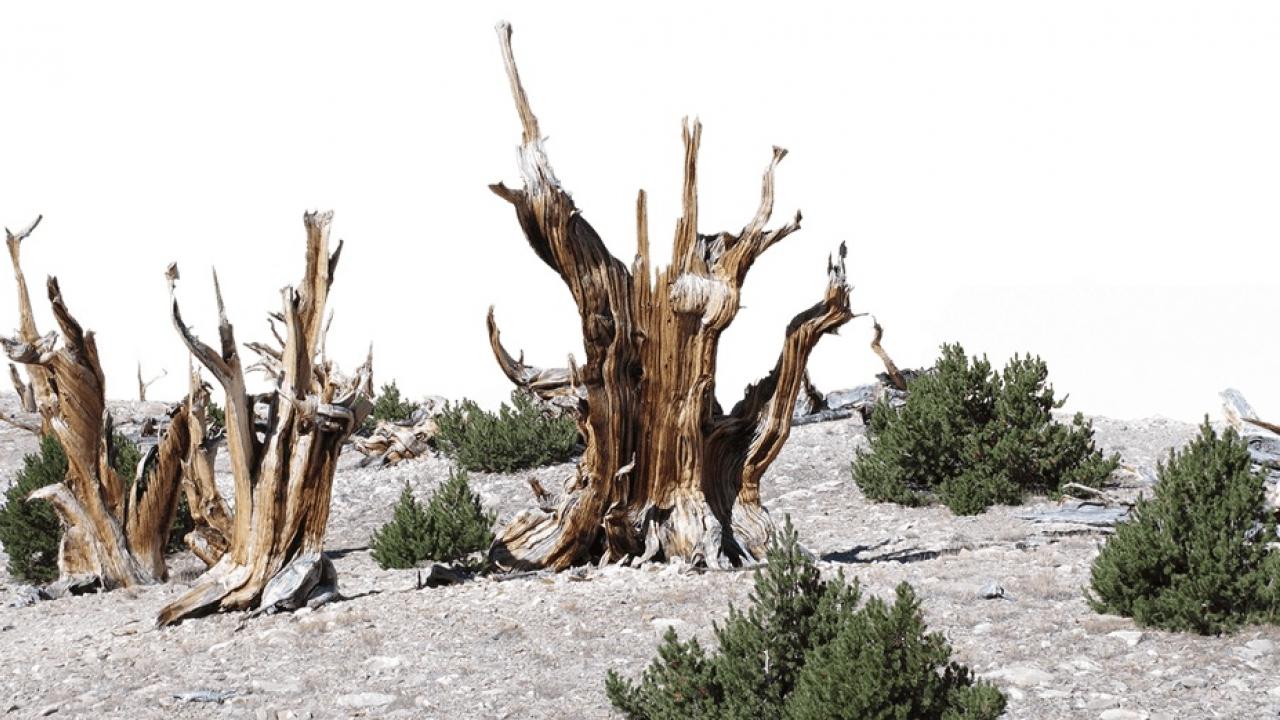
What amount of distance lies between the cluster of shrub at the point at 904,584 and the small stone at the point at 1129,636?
17 centimetres

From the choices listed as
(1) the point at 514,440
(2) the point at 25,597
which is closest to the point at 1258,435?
(1) the point at 514,440

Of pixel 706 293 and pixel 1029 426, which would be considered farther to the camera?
pixel 1029 426

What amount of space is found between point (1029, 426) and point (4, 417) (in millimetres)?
10732

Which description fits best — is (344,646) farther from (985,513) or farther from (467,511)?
(985,513)

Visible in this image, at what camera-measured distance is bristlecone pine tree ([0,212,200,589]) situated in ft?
37.0

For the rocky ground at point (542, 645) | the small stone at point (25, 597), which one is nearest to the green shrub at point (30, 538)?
the small stone at point (25, 597)

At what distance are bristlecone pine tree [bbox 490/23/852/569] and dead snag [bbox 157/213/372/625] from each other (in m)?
1.41

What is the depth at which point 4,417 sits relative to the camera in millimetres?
12797

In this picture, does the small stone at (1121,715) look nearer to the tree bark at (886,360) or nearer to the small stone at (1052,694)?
the small stone at (1052,694)

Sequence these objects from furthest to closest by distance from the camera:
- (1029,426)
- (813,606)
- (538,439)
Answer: (538,439)
(1029,426)
(813,606)

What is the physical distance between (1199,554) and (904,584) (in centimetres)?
346

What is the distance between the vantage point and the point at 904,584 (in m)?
5.25

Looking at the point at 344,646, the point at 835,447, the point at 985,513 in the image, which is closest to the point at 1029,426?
the point at 985,513

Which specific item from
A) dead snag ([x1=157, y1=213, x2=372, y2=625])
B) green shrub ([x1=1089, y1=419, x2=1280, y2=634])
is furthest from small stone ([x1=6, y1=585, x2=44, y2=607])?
green shrub ([x1=1089, y1=419, x2=1280, y2=634])
